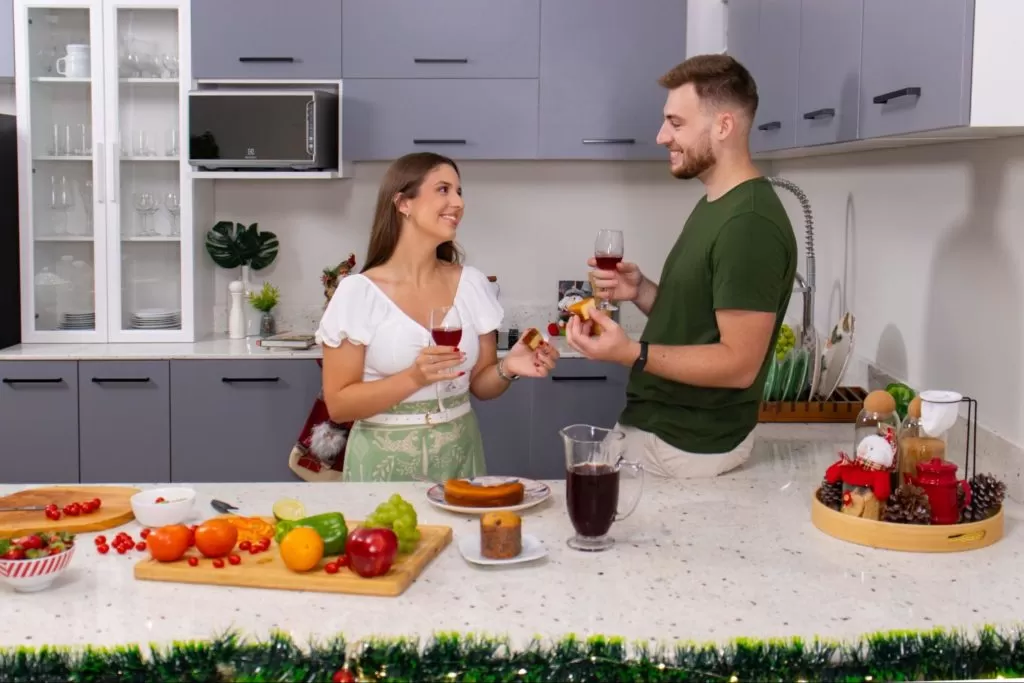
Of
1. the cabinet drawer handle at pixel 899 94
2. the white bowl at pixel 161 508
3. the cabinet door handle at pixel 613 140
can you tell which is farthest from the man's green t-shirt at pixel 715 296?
the cabinet door handle at pixel 613 140

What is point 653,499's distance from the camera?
7.45 ft

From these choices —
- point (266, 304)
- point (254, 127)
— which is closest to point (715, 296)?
point (254, 127)

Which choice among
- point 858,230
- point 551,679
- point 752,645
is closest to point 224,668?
point 551,679

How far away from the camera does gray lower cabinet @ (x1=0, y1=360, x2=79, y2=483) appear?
4262 mm

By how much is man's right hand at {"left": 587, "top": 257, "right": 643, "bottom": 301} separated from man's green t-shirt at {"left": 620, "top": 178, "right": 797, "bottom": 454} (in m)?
0.11

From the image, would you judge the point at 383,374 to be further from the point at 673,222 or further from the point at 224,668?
the point at 673,222

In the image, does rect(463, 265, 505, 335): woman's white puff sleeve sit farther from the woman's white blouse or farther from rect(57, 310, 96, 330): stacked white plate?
rect(57, 310, 96, 330): stacked white plate

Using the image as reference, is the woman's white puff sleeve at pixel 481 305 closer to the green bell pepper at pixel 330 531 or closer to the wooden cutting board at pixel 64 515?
the wooden cutting board at pixel 64 515

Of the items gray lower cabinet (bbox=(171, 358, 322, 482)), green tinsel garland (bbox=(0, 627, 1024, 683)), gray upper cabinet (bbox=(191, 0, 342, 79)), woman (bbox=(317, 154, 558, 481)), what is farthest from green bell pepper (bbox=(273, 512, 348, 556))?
gray upper cabinet (bbox=(191, 0, 342, 79))

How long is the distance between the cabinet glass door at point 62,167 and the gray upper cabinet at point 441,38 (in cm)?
98

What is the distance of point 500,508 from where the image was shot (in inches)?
83.7

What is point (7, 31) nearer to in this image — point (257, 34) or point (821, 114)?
point (257, 34)

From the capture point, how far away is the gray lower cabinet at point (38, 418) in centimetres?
426

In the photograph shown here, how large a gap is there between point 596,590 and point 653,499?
1.76 ft
